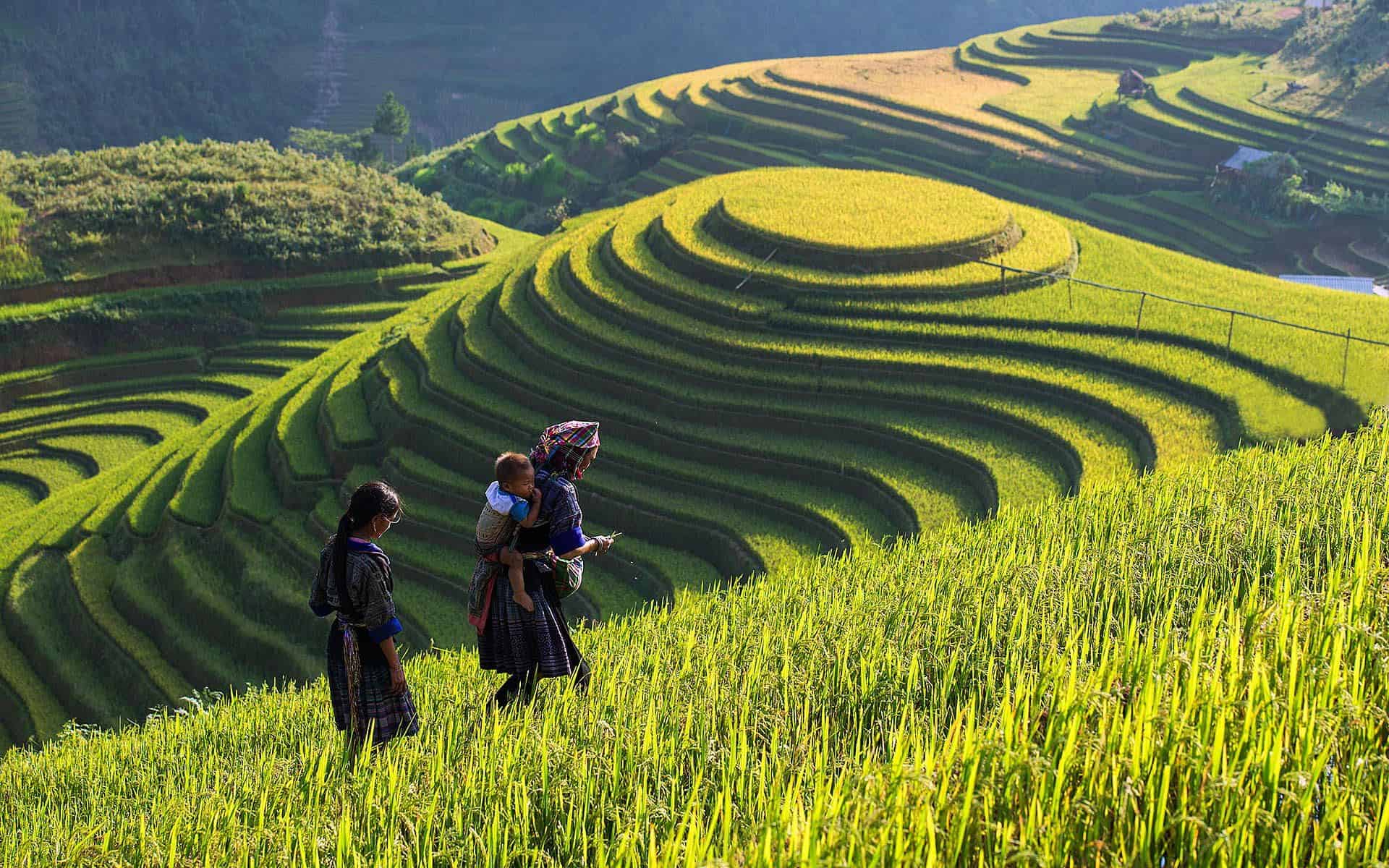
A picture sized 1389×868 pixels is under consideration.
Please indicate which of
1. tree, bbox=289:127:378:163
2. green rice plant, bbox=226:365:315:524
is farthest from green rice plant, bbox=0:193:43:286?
tree, bbox=289:127:378:163

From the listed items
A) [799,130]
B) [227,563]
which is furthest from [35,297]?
[799,130]

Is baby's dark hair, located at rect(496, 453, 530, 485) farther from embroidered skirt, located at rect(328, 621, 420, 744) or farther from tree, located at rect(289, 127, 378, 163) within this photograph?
tree, located at rect(289, 127, 378, 163)

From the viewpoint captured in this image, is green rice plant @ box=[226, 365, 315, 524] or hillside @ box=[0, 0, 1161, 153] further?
hillside @ box=[0, 0, 1161, 153]

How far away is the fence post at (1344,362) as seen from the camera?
57.1ft

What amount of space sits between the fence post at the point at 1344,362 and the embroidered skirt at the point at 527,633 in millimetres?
15079

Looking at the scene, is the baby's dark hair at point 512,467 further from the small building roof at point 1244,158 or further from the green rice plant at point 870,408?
the small building roof at point 1244,158

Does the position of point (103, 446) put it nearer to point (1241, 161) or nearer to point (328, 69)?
point (1241, 161)

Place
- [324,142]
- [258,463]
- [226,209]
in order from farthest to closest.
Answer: [324,142] → [226,209] → [258,463]

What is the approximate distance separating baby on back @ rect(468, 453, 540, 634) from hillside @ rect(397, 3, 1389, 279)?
41.3 m

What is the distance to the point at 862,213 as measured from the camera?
81.6 feet

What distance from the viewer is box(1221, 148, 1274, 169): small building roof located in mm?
44312

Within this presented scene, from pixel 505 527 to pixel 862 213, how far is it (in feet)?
64.5

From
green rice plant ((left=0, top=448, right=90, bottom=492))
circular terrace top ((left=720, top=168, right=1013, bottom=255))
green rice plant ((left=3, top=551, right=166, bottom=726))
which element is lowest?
green rice plant ((left=3, top=551, right=166, bottom=726))

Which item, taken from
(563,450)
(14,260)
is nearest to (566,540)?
(563,450)
